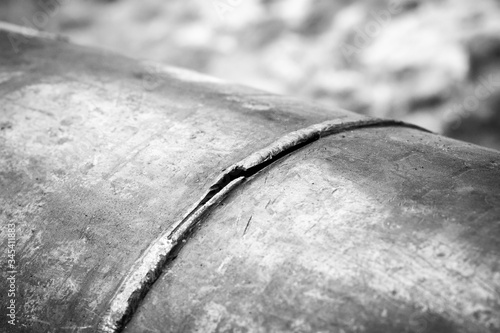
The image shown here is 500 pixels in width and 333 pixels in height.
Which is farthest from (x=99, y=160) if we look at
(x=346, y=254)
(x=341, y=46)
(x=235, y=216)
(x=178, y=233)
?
(x=341, y=46)

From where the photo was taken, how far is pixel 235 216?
1.31 meters

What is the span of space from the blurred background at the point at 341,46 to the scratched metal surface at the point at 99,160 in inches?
105

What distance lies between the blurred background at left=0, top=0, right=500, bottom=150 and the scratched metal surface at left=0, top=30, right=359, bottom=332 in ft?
8.78

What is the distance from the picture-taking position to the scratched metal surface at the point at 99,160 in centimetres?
134

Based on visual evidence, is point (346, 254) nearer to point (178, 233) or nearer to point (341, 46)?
point (178, 233)

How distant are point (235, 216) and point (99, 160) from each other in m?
0.57

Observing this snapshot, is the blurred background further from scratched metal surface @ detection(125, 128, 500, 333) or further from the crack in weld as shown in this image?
scratched metal surface @ detection(125, 128, 500, 333)

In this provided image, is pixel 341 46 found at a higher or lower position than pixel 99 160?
higher

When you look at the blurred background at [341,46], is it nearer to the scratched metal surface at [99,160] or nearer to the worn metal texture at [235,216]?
the scratched metal surface at [99,160]

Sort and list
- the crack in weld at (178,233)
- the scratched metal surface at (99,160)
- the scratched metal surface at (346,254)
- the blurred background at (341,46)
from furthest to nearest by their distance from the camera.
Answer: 1. the blurred background at (341,46)
2. the scratched metal surface at (99,160)
3. the crack in weld at (178,233)
4. the scratched metal surface at (346,254)

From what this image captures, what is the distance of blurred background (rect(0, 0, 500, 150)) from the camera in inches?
186

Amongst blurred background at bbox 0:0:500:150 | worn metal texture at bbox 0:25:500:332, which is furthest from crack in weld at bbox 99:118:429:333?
blurred background at bbox 0:0:500:150

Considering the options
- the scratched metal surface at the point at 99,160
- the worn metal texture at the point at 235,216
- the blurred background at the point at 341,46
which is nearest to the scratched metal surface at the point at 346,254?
the worn metal texture at the point at 235,216

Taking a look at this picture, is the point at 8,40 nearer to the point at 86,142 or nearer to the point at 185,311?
the point at 86,142
